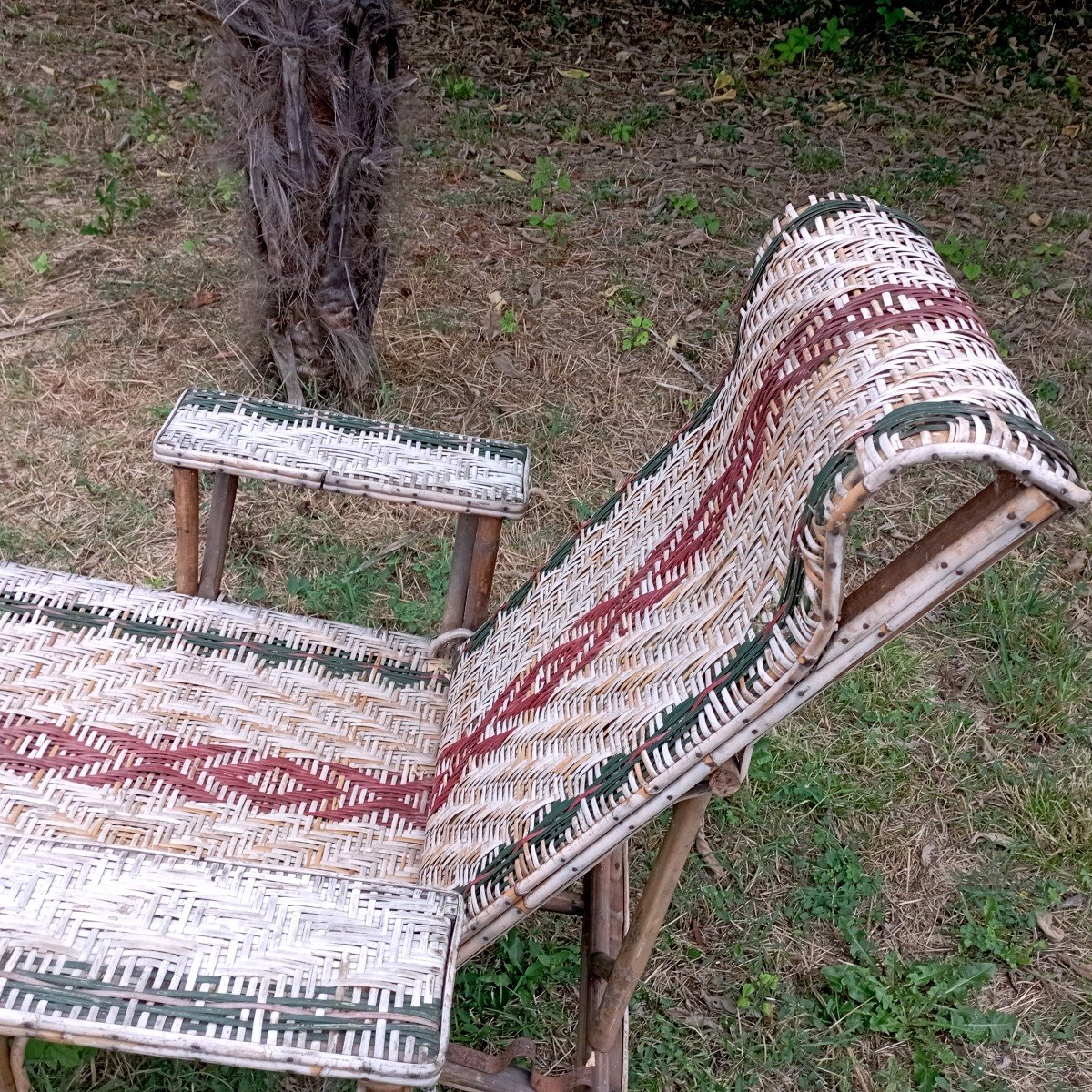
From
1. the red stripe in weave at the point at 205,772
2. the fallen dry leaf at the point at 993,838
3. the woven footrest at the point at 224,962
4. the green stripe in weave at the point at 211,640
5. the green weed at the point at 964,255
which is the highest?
the woven footrest at the point at 224,962

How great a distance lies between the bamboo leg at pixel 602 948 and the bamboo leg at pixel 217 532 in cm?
85

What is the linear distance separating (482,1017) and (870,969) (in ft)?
2.46

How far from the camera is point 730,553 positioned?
1330 mm

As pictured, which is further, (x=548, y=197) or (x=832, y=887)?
(x=548, y=197)

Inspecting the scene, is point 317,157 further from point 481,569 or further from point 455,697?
point 455,697

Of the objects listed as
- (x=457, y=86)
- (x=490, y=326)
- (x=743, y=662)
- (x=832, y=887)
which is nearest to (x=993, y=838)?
(x=832, y=887)

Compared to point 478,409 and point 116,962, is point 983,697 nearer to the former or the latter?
point 478,409

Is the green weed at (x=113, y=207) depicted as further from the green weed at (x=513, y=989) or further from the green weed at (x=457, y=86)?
the green weed at (x=513, y=989)

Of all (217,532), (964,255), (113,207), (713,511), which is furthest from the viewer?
(964,255)

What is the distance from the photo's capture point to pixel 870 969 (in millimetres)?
2098

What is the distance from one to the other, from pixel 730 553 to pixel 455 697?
2.17 feet

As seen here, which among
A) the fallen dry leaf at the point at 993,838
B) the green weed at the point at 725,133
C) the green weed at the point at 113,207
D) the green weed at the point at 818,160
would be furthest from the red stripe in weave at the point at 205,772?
the green weed at the point at 725,133

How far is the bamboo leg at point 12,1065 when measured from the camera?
110cm

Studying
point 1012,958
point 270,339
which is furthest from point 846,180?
point 1012,958
